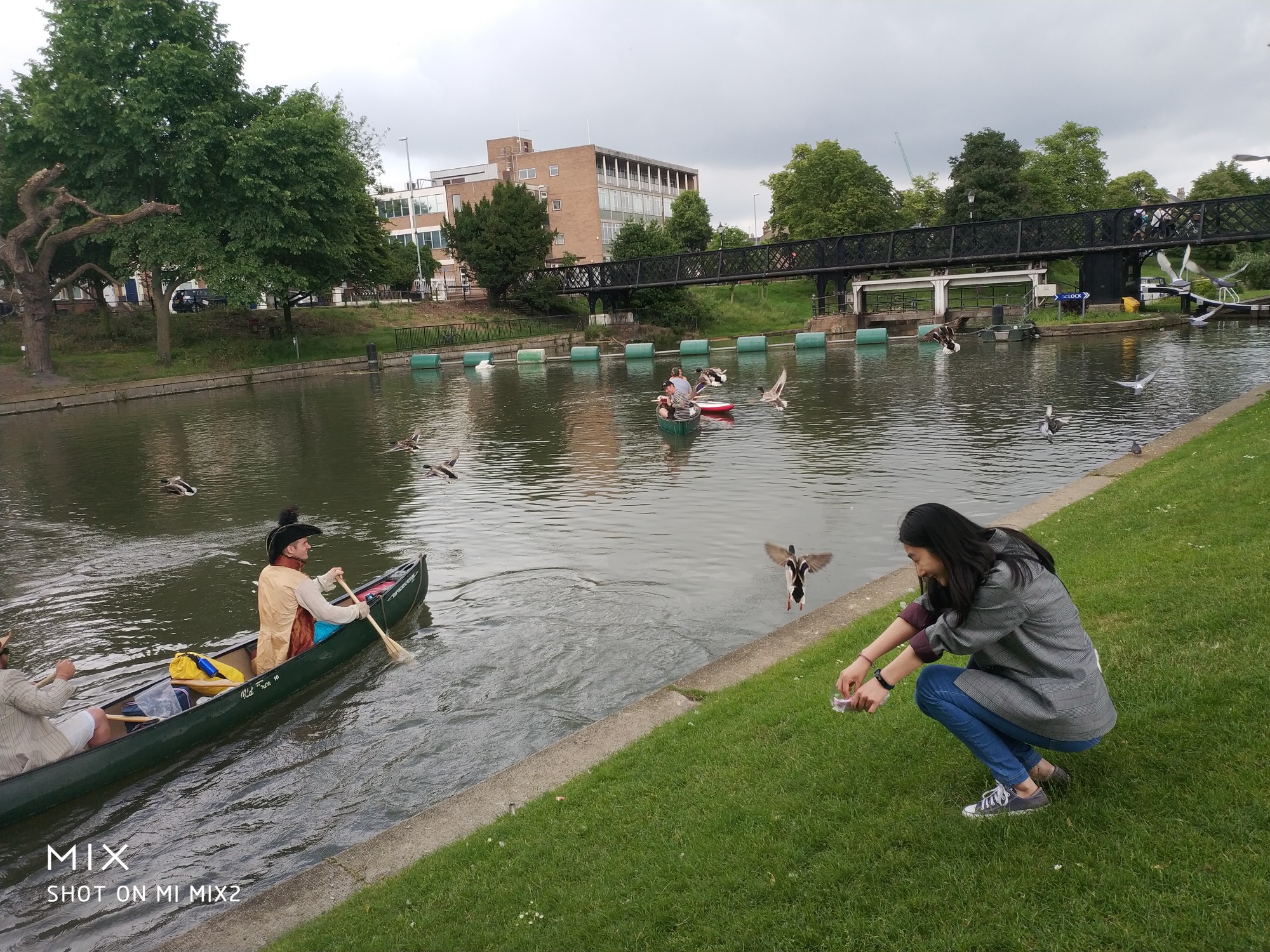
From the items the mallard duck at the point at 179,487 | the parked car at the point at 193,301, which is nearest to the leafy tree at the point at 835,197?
the parked car at the point at 193,301

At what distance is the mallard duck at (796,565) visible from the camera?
10852 mm

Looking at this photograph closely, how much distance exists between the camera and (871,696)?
14.2 ft

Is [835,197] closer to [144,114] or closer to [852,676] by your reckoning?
[144,114]

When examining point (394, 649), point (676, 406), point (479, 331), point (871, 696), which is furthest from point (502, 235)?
point (871, 696)

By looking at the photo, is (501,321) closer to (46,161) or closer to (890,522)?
(46,161)

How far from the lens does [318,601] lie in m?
9.62

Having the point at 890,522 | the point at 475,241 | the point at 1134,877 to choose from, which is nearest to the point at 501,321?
the point at 475,241

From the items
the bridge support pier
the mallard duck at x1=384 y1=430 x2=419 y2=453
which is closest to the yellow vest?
the mallard duck at x1=384 y1=430 x2=419 y2=453

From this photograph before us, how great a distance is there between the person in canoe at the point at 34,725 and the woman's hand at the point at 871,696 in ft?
19.4

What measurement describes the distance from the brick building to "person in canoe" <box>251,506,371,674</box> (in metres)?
83.5

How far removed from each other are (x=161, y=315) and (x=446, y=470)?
37739 millimetres

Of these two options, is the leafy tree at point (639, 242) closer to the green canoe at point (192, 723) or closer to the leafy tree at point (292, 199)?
the leafy tree at point (292, 199)

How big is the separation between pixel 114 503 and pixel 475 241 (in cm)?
5580

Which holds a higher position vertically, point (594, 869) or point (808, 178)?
point (808, 178)
